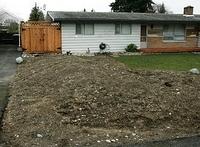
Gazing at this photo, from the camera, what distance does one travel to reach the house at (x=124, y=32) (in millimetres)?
26188

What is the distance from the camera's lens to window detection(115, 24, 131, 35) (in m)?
27.8

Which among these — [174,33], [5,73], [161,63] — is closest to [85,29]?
[161,63]

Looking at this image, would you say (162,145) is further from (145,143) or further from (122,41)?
(122,41)

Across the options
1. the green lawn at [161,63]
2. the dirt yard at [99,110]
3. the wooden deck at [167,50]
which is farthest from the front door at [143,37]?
the dirt yard at [99,110]

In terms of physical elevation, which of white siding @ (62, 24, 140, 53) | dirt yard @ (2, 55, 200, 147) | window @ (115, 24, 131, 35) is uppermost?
window @ (115, 24, 131, 35)

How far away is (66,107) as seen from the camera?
9.96m

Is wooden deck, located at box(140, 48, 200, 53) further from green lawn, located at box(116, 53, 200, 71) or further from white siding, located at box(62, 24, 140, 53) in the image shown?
green lawn, located at box(116, 53, 200, 71)

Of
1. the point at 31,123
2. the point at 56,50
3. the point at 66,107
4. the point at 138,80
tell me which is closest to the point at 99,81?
the point at 138,80

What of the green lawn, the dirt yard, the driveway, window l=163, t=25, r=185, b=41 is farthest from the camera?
window l=163, t=25, r=185, b=41

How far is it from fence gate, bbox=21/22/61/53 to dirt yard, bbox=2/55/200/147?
1200 centimetres

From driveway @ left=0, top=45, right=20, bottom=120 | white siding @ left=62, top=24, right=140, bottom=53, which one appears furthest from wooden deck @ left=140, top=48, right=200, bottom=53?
driveway @ left=0, top=45, right=20, bottom=120

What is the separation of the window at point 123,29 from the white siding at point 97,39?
28cm

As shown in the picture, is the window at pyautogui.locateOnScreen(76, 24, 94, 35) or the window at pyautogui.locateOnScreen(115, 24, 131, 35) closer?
the window at pyautogui.locateOnScreen(76, 24, 94, 35)

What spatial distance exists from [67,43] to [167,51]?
811 centimetres
